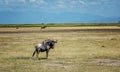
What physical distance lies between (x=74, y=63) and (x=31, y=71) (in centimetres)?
498

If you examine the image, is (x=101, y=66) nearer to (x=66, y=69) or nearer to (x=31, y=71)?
(x=66, y=69)

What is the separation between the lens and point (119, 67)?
23.0 meters

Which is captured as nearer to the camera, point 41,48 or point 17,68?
point 17,68

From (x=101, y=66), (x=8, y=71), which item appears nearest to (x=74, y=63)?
(x=101, y=66)

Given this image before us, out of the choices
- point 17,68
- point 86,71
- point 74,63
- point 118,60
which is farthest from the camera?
point 118,60

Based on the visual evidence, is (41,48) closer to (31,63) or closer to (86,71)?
(31,63)

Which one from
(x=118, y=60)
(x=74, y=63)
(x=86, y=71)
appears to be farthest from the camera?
(x=118, y=60)

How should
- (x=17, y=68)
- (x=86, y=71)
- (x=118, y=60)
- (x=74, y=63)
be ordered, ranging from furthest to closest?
1. (x=118, y=60)
2. (x=74, y=63)
3. (x=17, y=68)
4. (x=86, y=71)

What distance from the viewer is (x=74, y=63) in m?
25.3

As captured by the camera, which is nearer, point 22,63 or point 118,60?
point 22,63

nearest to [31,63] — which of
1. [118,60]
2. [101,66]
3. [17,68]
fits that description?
[17,68]

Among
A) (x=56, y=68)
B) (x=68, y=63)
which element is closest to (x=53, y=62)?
(x=68, y=63)

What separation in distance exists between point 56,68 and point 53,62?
358cm

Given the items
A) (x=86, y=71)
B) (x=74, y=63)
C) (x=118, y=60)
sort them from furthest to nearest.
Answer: (x=118, y=60) < (x=74, y=63) < (x=86, y=71)
